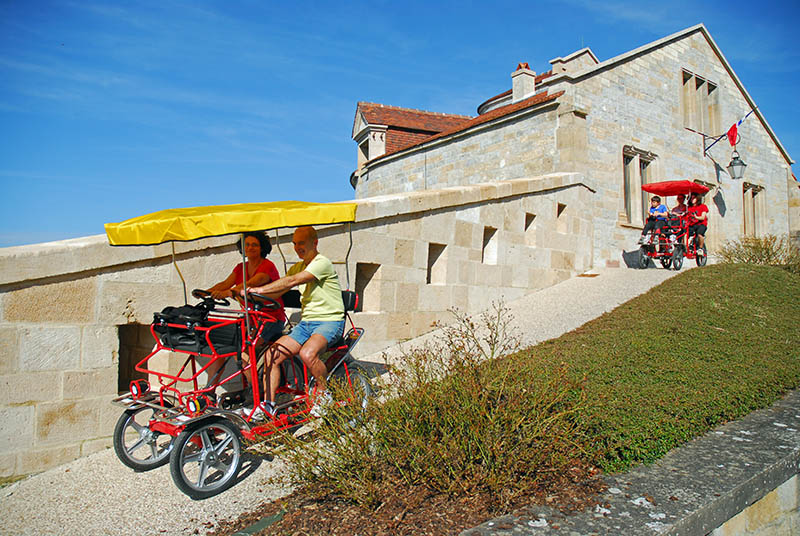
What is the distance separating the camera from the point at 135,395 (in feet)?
14.5

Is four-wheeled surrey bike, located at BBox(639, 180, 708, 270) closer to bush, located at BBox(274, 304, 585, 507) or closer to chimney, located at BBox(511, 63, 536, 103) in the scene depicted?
chimney, located at BBox(511, 63, 536, 103)

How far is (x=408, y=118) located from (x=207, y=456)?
68.6 ft

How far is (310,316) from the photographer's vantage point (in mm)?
4973

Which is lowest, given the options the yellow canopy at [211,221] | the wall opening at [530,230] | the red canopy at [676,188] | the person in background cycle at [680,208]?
the yellow canopy at [211,221]

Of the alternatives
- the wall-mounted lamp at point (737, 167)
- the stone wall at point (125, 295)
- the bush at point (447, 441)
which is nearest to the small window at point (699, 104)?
the wall-mounted lamp at point (737, 167)

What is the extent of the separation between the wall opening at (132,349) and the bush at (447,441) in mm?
2831

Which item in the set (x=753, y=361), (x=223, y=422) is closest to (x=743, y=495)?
(x=753, y=361)

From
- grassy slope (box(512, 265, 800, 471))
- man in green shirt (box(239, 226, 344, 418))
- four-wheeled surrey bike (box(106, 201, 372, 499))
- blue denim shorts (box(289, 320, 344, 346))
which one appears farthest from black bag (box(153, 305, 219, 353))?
grassy slope (box(512, 265, 800, 471))

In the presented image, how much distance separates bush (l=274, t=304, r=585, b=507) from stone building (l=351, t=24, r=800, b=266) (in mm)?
9936

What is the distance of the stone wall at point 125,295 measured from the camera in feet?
15.1

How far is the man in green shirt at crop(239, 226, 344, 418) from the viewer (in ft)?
15.1

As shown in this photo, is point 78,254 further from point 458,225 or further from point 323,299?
point 458,225

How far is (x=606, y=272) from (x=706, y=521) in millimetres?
9446

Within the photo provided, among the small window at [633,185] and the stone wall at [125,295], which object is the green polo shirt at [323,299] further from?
the small window at [633,185]
